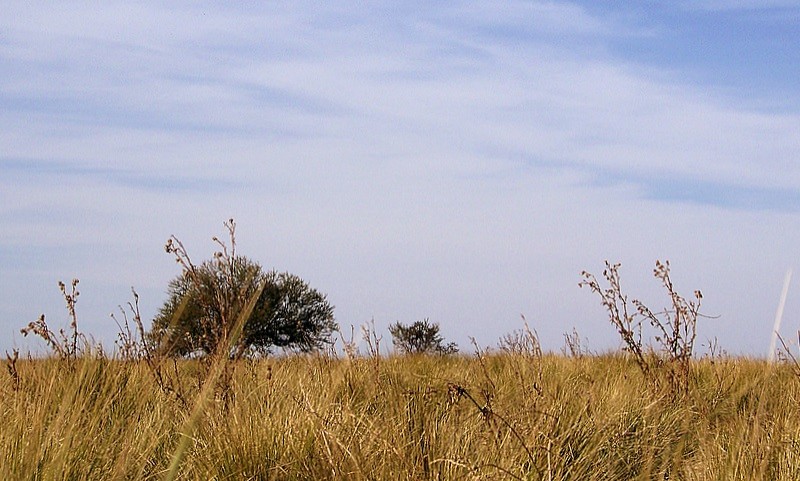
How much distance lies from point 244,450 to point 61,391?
2.27m

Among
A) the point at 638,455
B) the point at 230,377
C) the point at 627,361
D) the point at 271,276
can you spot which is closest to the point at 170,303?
the point at 271,276

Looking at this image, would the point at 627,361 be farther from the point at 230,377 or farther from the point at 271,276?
the point at 271,276

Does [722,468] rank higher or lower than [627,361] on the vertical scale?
lower

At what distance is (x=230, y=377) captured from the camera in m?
5.64

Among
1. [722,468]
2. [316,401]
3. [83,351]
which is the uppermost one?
[83,351]

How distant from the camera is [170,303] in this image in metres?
19.2

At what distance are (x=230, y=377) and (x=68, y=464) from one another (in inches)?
74.4

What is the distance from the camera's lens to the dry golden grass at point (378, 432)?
12.0ft

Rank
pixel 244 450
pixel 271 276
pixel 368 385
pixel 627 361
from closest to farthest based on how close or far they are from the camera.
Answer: pixel 244 450 → pixel 368 385 → pixel 627 361 → pixel 271 276

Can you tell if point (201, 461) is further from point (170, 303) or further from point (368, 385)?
point (170, 303)

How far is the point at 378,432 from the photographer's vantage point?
3.56 meters

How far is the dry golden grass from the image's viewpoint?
3662 millimetres

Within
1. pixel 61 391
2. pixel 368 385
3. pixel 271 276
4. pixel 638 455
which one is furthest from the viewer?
pixel 271 276

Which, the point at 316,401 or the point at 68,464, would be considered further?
the point at 316,401
